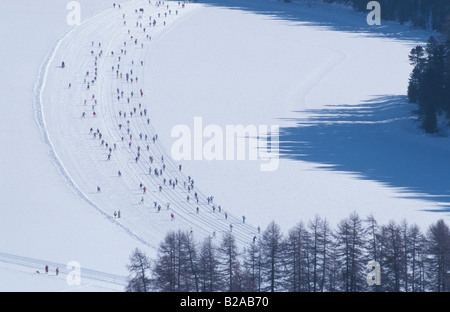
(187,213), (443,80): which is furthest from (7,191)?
(443,80)

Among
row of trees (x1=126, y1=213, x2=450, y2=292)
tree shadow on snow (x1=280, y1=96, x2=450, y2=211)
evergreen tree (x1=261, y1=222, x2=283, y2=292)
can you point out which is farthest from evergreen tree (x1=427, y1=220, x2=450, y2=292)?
A: tree shadow on snow (x1=280, y1=96, x2=450, y2=211)

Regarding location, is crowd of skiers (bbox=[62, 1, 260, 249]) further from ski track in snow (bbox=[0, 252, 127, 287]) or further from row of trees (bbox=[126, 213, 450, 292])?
row of trees (bbox=[126, 213, 450, 292])

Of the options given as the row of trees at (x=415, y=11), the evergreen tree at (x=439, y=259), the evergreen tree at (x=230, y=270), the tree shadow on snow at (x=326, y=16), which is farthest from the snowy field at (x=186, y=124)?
the evergreen tree at (x=439, y=259)

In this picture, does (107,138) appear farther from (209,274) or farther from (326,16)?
(326,16)

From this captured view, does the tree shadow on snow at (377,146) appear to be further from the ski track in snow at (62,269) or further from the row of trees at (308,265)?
the row of trees at (308,265)

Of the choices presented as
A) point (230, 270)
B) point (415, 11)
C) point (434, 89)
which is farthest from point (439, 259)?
point (415, 11)

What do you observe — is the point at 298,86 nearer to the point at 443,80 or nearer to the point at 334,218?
the point at 443,80
